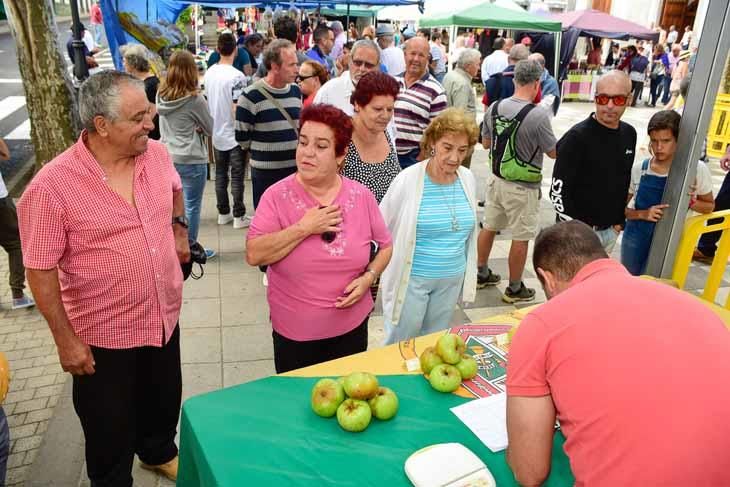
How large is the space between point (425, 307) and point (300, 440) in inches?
60.1

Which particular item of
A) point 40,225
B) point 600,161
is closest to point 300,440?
point 40,225

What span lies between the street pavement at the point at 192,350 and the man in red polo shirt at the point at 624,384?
2180 millimetres

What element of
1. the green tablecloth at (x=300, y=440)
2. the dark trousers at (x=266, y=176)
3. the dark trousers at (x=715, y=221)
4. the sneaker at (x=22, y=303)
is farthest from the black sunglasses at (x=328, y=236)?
the dark trousers at (x=715, y=221)

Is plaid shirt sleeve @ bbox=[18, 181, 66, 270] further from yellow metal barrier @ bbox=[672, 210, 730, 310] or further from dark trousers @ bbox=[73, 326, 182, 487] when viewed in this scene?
yellow metal barrier @ bbox=[672, 210, 730, 310]

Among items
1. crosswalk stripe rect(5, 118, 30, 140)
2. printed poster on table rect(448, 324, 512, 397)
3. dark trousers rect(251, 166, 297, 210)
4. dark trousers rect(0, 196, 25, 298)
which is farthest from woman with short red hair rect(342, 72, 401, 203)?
crosswalk stripe rect(5, 118, 30, 140)

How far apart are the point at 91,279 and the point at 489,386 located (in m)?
1.72

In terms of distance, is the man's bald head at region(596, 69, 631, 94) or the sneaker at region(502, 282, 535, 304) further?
the sneaker at region(502, 282, 535, 304)

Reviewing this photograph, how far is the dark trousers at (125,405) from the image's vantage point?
7.93ft

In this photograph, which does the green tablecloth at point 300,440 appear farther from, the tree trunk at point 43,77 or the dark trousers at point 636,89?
the dark trousers at point 636,89

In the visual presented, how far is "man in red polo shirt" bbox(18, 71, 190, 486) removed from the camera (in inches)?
83.5

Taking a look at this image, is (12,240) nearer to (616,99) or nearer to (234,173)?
(234,173)

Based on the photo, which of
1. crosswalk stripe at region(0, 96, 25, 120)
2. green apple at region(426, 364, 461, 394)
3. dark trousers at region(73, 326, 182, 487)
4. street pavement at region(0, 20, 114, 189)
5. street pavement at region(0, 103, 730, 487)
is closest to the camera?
green apple at region(426, 364, 461, 394)

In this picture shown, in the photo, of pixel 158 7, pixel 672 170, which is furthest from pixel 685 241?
pixel 158 7

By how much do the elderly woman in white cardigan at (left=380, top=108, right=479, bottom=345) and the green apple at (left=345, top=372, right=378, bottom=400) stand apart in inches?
46.7
